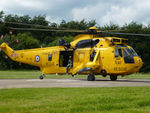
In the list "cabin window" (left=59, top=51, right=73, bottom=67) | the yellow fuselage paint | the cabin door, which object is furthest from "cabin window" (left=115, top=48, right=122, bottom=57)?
"cabin window" (left=59, top=51, right=73, bottom=67)

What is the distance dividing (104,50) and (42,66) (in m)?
7.85

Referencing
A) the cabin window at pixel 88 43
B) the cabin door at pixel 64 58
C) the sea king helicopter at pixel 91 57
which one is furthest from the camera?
the cabin door at pixel 64 58

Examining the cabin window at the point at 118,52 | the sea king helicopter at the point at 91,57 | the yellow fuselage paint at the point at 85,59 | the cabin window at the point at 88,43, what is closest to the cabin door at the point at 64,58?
the sea king helicopter at the point at 91,57

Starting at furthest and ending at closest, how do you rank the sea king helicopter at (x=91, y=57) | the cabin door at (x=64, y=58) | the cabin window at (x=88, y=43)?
the cabin door at (x=64, y=58) < the cabin window at (x=88, y=43) < the sea king helicopter at (x=91, y=57)

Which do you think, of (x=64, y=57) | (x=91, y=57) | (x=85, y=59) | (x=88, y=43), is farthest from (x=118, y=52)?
(x=64, y=57)

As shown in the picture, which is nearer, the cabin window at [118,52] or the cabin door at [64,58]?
the cabin window at [118,52]

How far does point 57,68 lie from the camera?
27500mm

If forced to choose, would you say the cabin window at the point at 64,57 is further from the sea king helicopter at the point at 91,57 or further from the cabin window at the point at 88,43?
the cabin window at the point at 88,43

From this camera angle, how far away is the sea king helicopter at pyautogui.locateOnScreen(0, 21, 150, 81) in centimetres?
2330

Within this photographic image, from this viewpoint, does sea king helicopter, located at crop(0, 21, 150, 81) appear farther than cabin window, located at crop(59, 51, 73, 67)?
No

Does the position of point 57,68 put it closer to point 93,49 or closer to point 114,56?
point 93,49

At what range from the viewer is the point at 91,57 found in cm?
2511

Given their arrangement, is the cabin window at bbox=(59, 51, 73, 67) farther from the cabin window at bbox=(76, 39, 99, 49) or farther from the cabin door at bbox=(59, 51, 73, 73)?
the cabin window at bbox=(76, 39, 99, 49)

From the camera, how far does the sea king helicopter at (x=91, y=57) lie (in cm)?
2330
